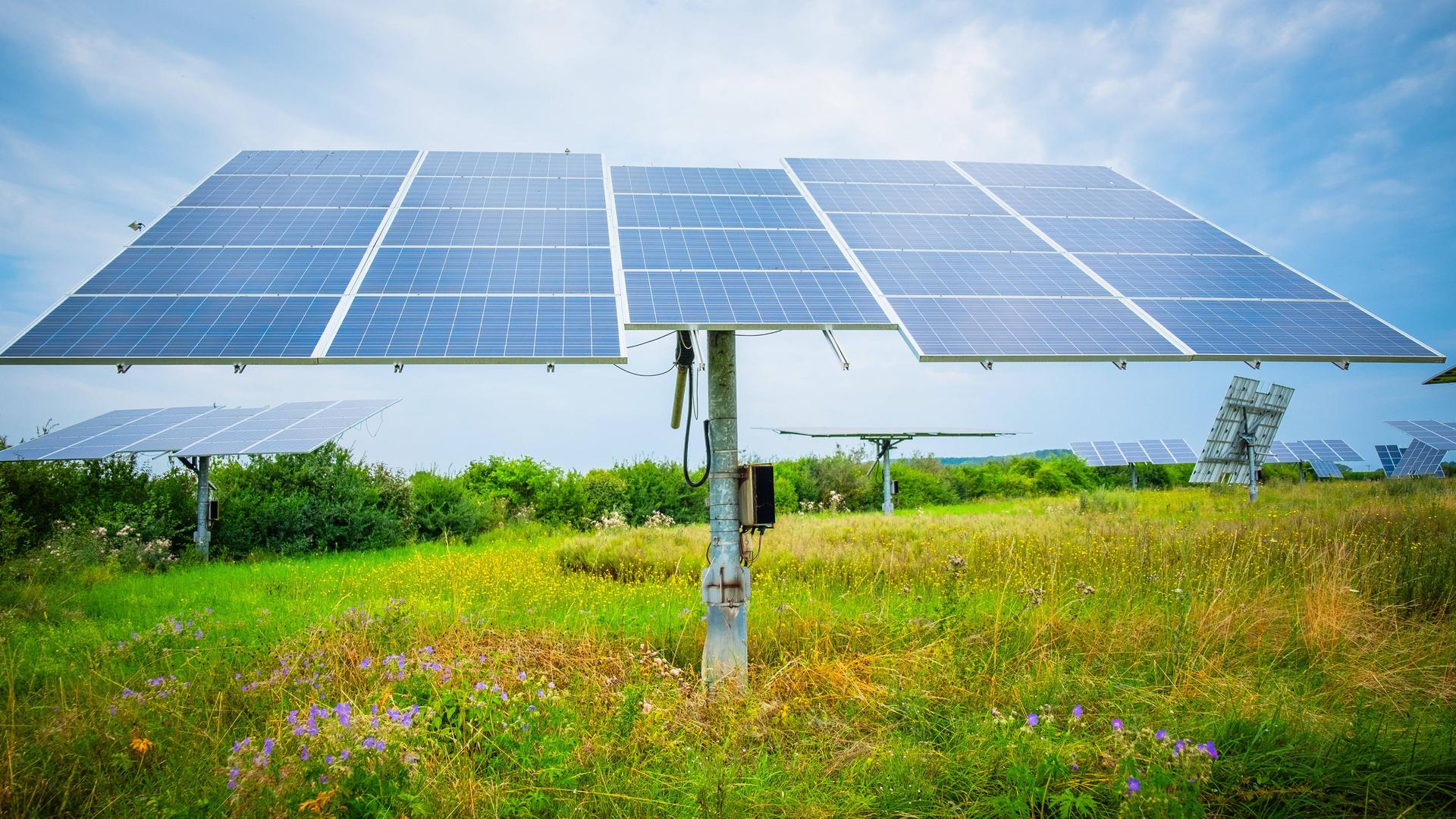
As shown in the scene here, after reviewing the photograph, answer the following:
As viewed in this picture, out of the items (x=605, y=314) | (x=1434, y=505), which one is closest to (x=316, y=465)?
(x=605, y=314)

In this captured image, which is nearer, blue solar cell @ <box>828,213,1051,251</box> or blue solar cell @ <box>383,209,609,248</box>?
blue solar cell @ <box>383,209,609,248</box>

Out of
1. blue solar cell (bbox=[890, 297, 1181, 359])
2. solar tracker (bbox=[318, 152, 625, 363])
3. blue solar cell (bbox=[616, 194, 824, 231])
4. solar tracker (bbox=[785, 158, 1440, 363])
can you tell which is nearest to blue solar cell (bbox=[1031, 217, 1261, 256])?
solar tracker (bbox=[785, 158, 1440, 363])

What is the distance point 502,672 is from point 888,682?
2.93 metres

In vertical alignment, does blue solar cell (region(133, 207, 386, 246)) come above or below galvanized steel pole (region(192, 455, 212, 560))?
above

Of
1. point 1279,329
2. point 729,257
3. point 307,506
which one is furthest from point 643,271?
point 307,506

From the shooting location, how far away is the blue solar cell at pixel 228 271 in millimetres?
7141

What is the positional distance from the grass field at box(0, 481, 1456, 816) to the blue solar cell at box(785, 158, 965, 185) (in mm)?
5227

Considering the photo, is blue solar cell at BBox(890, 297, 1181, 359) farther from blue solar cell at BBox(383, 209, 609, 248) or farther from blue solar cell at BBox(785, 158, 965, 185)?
blue solar cell at BBox(785, 158, 965, 185)

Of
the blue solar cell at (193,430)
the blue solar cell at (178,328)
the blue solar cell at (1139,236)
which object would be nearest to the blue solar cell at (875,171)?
the blue solar cell at (1139,236)

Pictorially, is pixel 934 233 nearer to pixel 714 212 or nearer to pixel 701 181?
pixel 714 212

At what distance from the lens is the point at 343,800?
3.94 meters

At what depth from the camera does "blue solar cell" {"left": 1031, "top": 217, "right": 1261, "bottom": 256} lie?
362 inches

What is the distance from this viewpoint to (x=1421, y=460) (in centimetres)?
3247

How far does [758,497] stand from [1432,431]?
38.2 m
